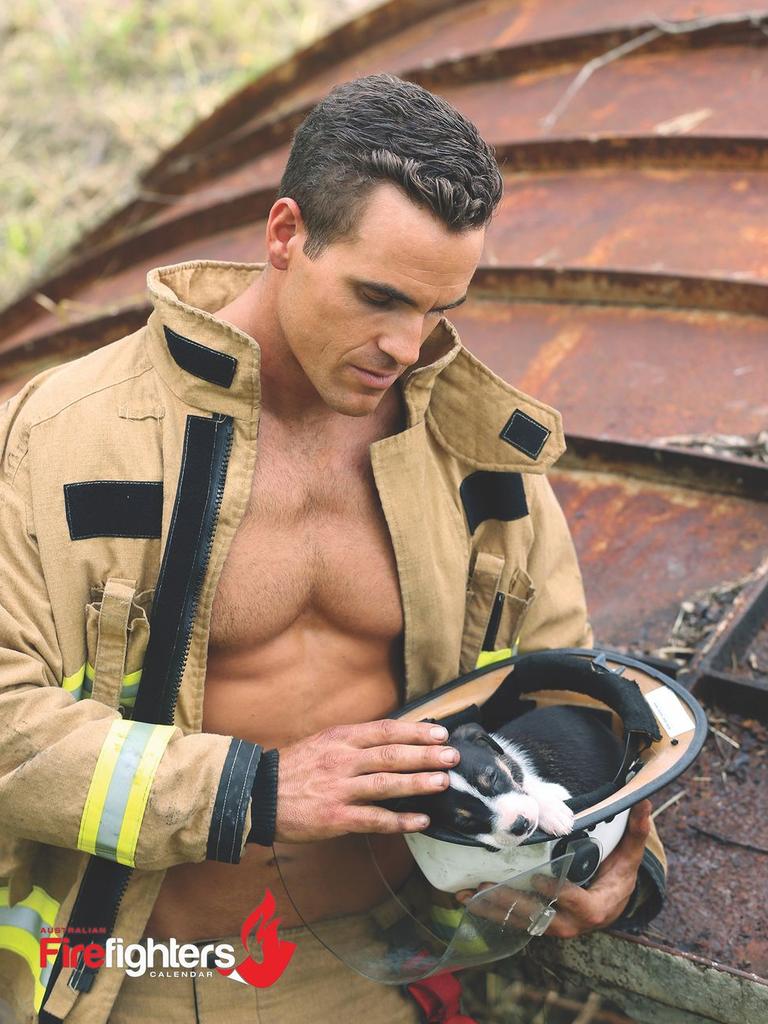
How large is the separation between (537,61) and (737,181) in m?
1.36

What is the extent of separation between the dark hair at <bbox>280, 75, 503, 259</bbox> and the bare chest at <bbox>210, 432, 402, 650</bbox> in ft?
1.58

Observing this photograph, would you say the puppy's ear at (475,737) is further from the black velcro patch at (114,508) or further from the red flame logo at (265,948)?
the black velcro patch at (114,508)

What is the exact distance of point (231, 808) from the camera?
2.00 m

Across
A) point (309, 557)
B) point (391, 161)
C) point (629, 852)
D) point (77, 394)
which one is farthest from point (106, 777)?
point (391, 161)

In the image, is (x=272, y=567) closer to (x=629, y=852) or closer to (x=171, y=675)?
(x=171, y=675)

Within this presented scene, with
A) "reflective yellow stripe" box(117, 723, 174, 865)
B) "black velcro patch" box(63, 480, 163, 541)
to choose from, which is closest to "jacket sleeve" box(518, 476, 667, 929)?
"black velcro patch" box(63, 480, 163, 541)

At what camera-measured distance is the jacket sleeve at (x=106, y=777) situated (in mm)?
1962

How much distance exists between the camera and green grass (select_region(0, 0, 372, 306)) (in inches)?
319

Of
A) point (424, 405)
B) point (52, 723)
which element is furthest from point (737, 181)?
point (52, 723)

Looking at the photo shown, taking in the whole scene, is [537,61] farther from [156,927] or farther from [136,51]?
[136,51]

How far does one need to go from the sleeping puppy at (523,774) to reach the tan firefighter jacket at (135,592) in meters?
0.25

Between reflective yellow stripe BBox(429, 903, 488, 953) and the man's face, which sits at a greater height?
the man's face

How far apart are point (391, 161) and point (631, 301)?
2144 millimetres

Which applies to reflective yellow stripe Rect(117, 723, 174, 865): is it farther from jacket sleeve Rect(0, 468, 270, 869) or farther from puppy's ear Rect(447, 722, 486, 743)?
puppy's ear Rect(447, 722, 486, 743)
